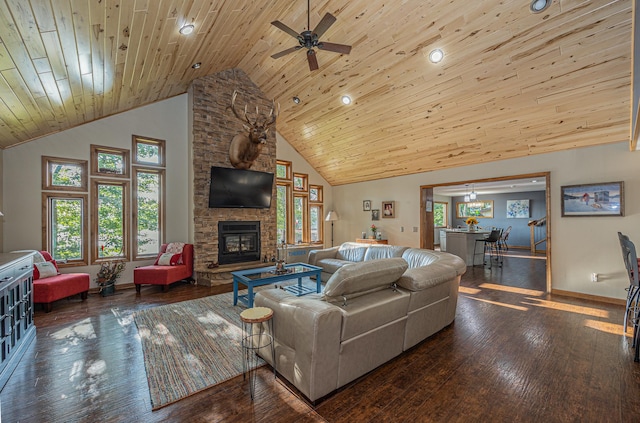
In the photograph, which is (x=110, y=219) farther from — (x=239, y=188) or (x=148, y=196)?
(x=239, y=188)

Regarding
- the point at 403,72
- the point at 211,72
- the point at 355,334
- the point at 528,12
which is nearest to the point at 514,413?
the point at 355,334

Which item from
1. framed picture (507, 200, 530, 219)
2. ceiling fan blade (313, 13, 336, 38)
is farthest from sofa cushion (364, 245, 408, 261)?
framed picture (507, 200, 530, 219)

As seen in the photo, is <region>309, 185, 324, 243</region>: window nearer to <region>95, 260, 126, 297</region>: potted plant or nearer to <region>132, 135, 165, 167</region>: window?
<region>132, 135, 165, 167</region>: window

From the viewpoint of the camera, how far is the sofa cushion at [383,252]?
472cm

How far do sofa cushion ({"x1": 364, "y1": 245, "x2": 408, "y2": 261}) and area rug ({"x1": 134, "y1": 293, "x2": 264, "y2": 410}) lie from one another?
8.18 feet

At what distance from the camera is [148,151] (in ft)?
18.2

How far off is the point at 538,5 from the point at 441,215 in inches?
406

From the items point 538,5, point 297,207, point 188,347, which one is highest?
point 538,5

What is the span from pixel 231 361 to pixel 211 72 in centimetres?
544

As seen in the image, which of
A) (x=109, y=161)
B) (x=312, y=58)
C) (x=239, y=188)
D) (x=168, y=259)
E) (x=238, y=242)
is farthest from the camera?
(x=238, y=242)

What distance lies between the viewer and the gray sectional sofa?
1.89 m

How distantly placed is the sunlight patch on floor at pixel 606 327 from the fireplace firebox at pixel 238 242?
576 centimetres

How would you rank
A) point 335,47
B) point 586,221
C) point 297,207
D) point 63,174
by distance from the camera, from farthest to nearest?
point 297,207
point 63,174
point 586,221
point 335,47

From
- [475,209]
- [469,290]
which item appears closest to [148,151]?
[469,290]
